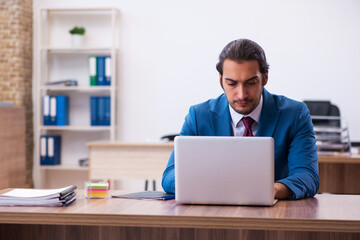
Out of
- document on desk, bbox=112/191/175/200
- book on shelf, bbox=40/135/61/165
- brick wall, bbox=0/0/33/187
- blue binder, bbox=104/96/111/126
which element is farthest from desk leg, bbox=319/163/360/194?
brick wall, bbox=0/0/33/187

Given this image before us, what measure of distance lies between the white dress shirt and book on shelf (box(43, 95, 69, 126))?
162 inches

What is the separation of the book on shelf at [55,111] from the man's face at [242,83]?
4.24 meters

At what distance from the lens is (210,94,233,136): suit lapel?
2.18 meters

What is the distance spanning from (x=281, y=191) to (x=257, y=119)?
39 cm

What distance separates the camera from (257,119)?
7.07 feet

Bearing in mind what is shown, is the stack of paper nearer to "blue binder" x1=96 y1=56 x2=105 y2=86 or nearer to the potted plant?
"blue binder" x1=96 y1=56 x2=105 y2=86

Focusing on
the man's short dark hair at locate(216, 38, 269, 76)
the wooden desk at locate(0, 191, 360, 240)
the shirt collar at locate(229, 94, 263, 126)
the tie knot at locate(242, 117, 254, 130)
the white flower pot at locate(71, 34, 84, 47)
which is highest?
the white flower pot at locate(71, 34, 84, 47)

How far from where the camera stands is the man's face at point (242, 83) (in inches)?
A: 78.9

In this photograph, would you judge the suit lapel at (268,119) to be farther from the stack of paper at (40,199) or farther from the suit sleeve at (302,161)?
the stack of paper at (40,199)

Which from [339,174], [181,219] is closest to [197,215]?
[181,219]

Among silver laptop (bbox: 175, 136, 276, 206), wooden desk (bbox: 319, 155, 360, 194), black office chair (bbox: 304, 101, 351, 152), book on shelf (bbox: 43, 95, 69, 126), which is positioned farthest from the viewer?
book on shelf (bbox: 43, 95, 69, 126)

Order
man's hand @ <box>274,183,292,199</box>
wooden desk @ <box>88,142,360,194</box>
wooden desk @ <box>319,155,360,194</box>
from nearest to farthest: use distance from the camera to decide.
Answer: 1. man's hand @ <box>274,183,292,199</box>
2. wooden desk @ <box>319,155,360,194</box>
3. wooden desk @ <box>88,142,360,194</box>

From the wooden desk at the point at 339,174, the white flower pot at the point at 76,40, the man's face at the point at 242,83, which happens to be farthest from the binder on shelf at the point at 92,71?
the man's face at the point at 242,83

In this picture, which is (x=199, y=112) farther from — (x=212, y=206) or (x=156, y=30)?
(x=156, y=30)
